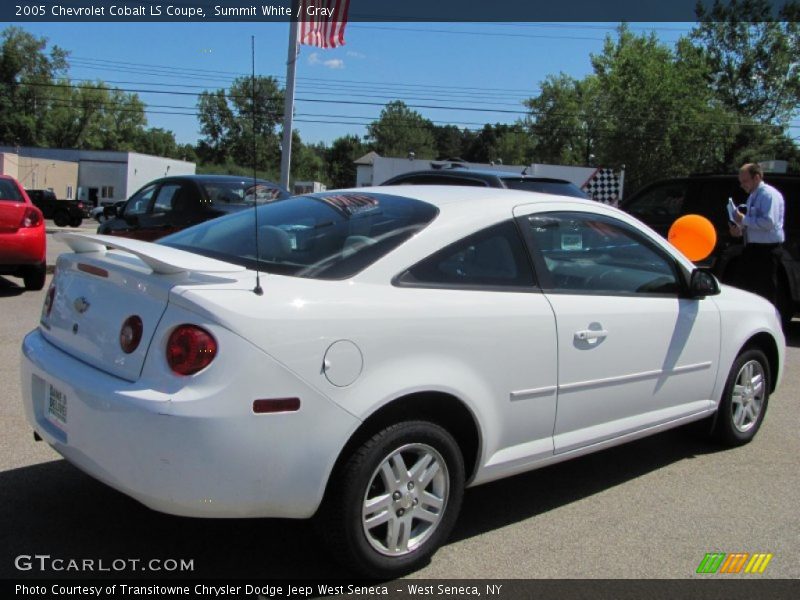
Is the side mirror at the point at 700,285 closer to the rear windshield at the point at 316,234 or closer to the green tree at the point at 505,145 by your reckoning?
the rear windshield at the point at 316,234

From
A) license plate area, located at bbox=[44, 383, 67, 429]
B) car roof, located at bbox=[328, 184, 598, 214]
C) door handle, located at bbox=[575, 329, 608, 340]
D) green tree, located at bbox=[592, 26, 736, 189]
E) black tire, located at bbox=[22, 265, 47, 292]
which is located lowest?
black tire, located at bbox=[22, 265, 47, 292]

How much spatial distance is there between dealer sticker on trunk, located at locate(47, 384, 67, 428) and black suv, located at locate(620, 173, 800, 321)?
763 centimetres

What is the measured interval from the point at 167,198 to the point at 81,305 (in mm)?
7326

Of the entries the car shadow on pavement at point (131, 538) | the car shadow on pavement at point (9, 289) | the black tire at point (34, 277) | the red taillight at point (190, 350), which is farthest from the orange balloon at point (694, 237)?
the car shadow on pavement at point (9, 289)

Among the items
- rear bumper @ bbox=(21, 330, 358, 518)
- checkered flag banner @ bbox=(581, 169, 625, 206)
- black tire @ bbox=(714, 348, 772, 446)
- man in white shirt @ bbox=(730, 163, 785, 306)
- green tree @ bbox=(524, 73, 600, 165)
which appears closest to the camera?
rear bumper @ bbox=(21, 330, 358, 518)

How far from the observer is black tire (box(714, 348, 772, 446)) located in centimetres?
454

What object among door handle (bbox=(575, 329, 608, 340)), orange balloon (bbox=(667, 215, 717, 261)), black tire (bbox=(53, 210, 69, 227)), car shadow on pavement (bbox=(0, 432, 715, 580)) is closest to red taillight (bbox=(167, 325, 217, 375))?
car shadow on pavement (bbox=(0, 432, 715, 580))

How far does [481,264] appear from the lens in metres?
3.25

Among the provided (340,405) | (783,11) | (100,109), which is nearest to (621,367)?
(340,405)

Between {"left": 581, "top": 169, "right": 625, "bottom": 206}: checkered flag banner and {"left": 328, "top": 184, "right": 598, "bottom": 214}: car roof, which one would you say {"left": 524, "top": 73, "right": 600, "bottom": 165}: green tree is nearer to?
{"left": 581, "top": 169, "right": 625, "bottom": 206}: checkered flag banner

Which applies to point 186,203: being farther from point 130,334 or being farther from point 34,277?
point 130,334

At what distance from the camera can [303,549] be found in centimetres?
312

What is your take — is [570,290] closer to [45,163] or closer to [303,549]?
[303,549]

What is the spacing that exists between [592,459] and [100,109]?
3894 inches
